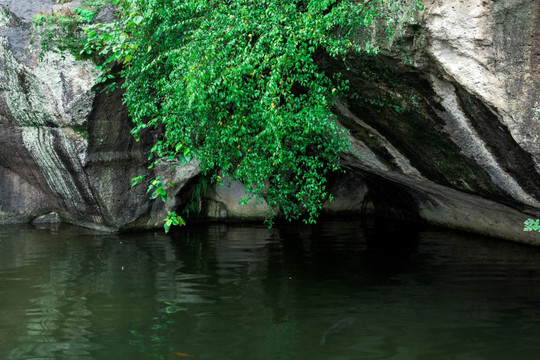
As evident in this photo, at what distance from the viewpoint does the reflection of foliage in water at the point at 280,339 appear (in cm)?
527

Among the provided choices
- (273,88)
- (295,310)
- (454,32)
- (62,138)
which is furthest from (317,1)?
(62,138)

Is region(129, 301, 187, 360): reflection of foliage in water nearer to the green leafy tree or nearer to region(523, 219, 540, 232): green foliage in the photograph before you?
the green leafy tree

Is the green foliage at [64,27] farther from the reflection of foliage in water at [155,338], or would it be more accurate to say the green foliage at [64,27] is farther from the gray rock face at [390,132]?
the reflection of foliage in water at [155,338]

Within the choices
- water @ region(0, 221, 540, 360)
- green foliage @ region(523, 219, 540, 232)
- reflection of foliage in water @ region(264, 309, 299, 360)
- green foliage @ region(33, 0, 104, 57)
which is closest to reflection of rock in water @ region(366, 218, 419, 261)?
water @ region(0, 221, 540, 360)

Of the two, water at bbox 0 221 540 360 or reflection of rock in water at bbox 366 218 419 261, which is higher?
reflection of rock in water at bbox 366 218 419 261

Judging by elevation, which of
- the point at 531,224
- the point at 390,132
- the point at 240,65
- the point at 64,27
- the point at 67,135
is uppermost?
the point at 64,27

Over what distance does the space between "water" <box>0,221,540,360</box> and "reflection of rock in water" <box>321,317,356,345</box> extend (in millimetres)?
11

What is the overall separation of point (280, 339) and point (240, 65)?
3.26 meters

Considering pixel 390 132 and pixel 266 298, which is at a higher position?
pixel 390 132

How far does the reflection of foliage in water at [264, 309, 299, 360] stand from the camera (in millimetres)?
5270

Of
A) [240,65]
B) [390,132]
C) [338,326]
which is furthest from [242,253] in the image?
[338,326]

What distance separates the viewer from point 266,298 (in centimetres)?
709

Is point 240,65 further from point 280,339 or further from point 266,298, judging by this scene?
point 280,339

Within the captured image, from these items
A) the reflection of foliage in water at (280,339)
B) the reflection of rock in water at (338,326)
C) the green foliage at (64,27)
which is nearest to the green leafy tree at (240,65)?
the reflection of foliage in water at (280,339)
